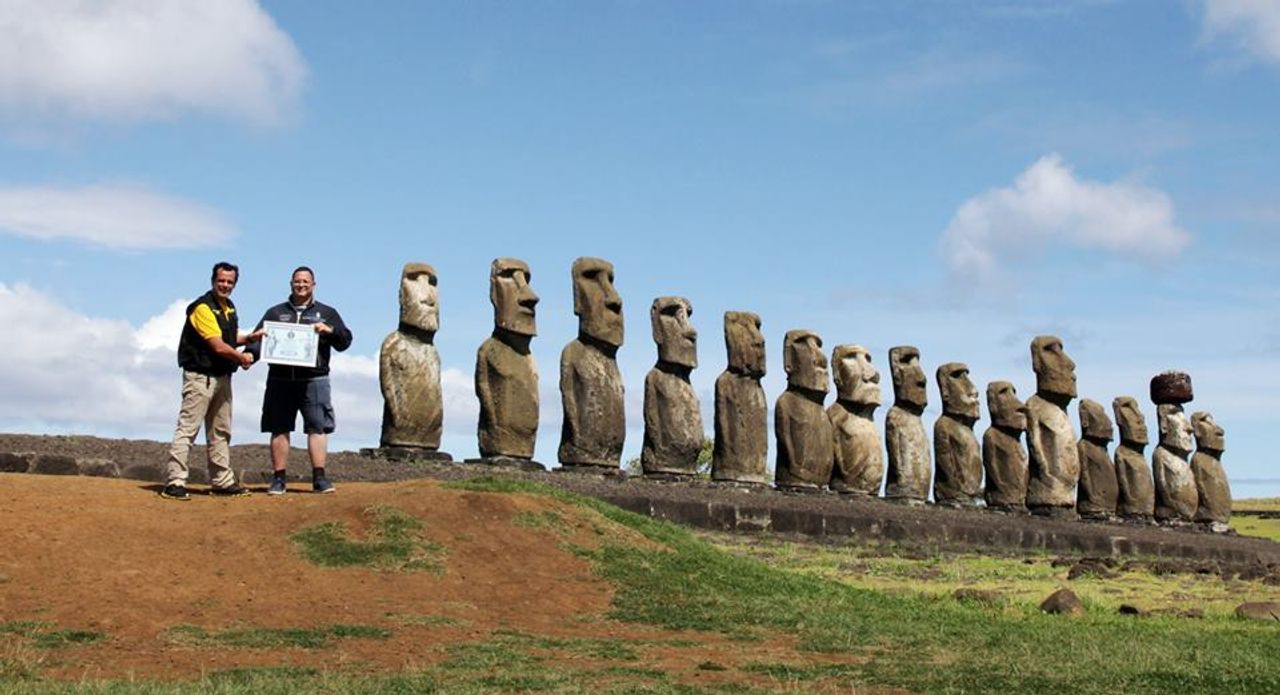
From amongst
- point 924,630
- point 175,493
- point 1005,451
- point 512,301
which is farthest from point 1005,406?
point 175,493

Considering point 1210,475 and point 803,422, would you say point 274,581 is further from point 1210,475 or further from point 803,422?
point 1210,475

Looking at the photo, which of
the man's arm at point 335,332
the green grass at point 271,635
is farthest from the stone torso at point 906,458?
the green grass at point 271,635

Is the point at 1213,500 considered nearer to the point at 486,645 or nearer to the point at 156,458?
the point at 156,458

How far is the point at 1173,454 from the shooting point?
116 feet

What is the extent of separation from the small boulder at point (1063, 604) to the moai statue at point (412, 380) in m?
9.85

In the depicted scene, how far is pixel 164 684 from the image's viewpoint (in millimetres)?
8656

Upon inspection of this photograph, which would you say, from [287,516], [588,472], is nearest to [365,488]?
[287,516]

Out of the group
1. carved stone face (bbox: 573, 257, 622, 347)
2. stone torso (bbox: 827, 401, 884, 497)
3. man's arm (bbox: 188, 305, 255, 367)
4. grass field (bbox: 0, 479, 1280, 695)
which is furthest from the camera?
stone torso (bbox: 827, 401, 884, 497)

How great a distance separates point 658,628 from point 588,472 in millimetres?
11236

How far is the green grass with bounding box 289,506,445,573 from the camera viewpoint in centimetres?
1258

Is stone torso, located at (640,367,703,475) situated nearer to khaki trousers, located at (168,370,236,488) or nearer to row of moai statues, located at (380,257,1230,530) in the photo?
row of moai statues, located at (380,257,1230,530)

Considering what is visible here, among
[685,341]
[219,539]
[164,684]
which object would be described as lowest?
[164,684]

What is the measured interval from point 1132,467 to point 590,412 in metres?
16.1

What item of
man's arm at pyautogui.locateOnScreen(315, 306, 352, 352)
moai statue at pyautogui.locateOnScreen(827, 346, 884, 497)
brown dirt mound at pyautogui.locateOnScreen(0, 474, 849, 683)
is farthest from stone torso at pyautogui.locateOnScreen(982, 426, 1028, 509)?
man's arm at pyautogui.locateOnScreen(315, 306, 352, 352)
